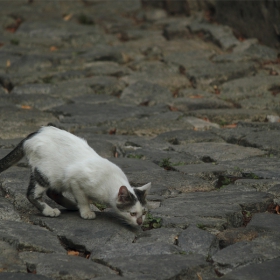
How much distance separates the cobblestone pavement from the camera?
14.6ft

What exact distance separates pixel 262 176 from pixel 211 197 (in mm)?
837

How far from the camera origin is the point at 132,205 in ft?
16.6

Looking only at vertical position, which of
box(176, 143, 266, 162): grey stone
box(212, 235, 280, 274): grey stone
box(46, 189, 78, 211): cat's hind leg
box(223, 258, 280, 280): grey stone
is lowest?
box(176, 143, 266, 162): grey stone

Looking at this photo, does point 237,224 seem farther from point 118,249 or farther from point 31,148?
point 31,148

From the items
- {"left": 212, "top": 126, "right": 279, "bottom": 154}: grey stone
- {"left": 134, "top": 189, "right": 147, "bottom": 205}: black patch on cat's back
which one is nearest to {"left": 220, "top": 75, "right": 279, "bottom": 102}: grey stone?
{"left": 212, "top": 126, "right": 279, "bottom": 154}: grey stone

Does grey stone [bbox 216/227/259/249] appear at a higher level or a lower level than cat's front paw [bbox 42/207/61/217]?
higher

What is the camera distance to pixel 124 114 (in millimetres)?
8820

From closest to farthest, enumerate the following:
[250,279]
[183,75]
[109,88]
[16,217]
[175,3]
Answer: [250,279] < [16,217] < [109,88] < [183,75] < [175,3]

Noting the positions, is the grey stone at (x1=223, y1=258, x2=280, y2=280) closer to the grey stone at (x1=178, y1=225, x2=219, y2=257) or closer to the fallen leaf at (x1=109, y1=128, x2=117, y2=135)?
the grey stone at (x1=178, y1=225, x2=219, y2=257)

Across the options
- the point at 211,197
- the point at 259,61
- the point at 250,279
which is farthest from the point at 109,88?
the point at 250,279

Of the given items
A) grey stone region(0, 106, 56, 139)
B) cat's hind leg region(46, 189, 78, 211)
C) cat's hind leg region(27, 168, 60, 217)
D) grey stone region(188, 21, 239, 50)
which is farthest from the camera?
grey stone region(188, 21, 239, 50)

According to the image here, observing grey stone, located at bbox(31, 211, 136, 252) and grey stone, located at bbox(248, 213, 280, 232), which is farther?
grey stone, located at bbox(248, 213, 280, 232)

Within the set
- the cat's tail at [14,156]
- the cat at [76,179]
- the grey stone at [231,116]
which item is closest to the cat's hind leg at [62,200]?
the cat at [76,179]

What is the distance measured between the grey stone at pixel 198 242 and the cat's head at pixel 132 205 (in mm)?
385
